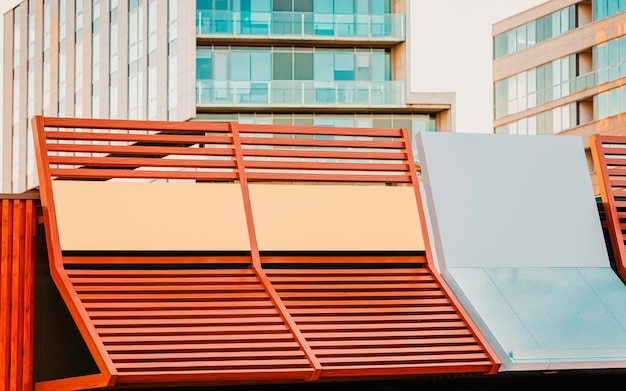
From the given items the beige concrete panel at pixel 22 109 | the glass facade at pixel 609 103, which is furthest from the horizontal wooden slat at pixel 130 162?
the beige concrete panel at pixel 22 109

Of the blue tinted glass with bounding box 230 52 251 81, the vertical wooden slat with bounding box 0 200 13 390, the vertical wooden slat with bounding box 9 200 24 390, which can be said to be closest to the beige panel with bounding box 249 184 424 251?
the vertical wooden slat with bounding box 9 200 24 390

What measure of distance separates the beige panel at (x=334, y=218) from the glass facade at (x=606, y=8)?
37941 millimetres

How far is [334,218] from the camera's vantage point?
50.0 ft

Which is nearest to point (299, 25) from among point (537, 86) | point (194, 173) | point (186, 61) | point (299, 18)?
point (299, 18)

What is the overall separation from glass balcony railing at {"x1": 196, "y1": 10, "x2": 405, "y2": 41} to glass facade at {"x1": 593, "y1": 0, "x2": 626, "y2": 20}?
30.1 ft

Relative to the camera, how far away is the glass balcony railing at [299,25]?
4719 centimetres

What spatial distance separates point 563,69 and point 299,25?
13.1 metres

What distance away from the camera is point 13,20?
68.5m

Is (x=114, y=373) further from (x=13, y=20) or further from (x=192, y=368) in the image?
(x=13, y=20)

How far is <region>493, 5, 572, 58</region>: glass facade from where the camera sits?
179 feet

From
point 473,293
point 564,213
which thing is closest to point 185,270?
point 473,293

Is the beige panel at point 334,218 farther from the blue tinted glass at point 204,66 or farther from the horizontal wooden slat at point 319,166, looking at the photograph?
the blue tinted glass at point 204,66

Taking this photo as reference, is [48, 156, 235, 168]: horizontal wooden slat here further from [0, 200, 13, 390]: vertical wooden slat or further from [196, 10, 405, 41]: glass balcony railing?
[196, 10, 405, 41]: glass balcony railing

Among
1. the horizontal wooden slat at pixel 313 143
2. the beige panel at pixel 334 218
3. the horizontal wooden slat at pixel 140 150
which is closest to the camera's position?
the horizontal wooden slat at pixel 140 150
